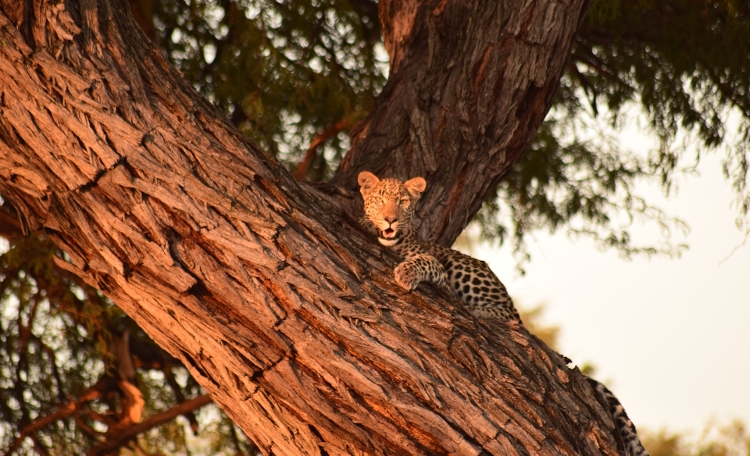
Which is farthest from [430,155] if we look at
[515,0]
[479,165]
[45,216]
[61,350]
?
[61,350]

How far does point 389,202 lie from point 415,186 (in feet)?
0.68

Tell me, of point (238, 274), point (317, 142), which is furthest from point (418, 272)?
point (317, 142)

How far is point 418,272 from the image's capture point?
442cm

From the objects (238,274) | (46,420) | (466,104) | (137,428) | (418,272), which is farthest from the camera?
(46,420)

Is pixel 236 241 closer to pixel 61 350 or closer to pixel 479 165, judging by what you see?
pixel 479 165

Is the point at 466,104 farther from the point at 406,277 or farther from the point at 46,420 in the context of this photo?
the point at 46,420

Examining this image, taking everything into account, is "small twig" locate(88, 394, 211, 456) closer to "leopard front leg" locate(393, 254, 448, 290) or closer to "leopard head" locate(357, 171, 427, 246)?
"leopard head" locate(357, 171, 427, 246)

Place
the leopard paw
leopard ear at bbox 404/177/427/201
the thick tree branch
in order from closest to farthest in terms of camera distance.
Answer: the leopard paw
leopard ear at bbox 404/177/427/201
the thick tree branch

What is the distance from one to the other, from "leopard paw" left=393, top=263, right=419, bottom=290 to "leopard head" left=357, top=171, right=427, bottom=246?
134 centimetres

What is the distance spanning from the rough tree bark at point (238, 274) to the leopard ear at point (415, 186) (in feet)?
3.98

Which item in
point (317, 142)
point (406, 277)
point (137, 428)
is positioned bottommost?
point (137, 428)

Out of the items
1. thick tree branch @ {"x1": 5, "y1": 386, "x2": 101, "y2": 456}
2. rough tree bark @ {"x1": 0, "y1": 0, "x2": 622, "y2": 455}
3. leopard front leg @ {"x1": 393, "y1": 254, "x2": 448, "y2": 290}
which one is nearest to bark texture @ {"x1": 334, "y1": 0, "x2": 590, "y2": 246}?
leopard front leg @ {"x1": 393, "y1": 254, "x2": 448, "y2": 290}

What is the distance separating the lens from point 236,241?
389cm

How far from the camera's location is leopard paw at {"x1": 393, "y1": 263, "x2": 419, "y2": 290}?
4.25m
